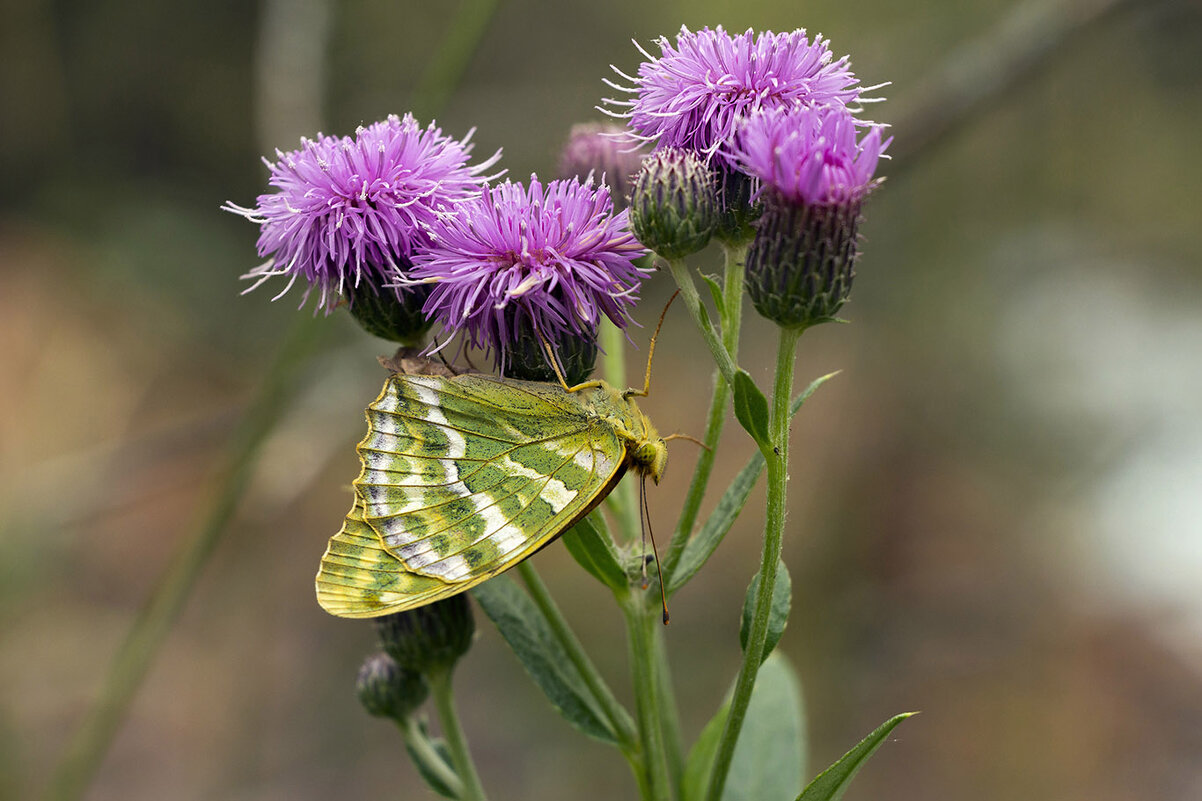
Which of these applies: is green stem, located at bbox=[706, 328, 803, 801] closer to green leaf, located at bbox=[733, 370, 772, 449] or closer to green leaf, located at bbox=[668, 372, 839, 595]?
green leaf, located at bbox=[733, 370, 772, 449]

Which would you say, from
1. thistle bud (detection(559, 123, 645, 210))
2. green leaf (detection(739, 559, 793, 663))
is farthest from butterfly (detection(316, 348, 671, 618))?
thistle bud (detection(559, 123, 645, 210))

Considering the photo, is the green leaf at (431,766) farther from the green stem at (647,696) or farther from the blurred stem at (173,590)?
the blurred stem at (173,590)

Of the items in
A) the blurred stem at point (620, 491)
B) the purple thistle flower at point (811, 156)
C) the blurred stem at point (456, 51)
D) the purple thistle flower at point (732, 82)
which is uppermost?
the blurred stem at point (456, 51)

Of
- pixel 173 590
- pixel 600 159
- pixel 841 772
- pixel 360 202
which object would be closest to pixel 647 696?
pixel 841 772

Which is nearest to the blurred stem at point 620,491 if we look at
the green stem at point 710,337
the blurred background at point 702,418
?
the green stem at point 710,337

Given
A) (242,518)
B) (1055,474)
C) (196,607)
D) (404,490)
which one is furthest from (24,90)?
(1055,474)
